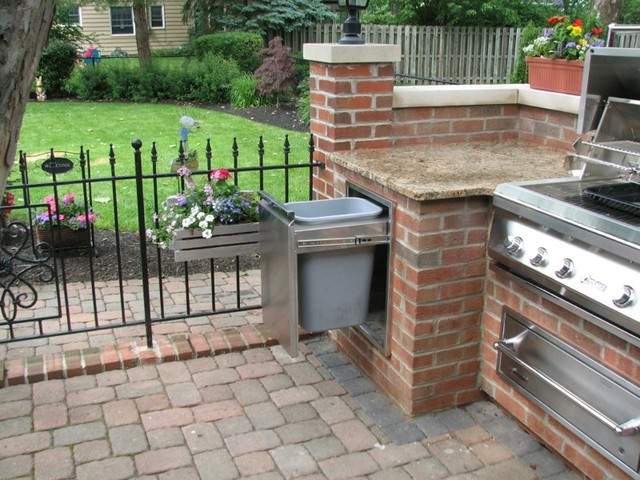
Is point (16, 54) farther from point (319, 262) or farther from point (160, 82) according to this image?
point (160, 82)

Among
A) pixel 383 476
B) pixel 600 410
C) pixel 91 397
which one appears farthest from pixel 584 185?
pixel 91 397

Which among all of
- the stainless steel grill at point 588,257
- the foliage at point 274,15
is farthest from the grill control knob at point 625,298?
the foliage at point 274,15

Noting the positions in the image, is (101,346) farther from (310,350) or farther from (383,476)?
(383,476)

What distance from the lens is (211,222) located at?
3.82 metres

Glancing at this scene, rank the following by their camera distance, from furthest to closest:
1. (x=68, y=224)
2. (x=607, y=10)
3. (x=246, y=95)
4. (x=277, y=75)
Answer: (x=607, y=10) → (x=246, y=95) → (x=277, y=75) → (x=68, y=224)

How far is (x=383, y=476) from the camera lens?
2.96 metres

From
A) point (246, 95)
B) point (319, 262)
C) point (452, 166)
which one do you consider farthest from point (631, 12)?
point (319, 262)

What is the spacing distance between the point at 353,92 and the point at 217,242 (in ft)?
3.74

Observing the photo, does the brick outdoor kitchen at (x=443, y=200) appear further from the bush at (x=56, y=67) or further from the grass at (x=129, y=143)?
the bush at (x=56, y=67)

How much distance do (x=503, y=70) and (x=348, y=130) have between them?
15400mm

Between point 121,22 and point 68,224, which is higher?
point 121,22

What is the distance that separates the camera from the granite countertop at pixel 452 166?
3084 mm

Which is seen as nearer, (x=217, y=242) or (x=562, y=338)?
(x=562, y=338)

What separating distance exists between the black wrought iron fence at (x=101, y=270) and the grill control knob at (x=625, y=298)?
2061 millimetres
